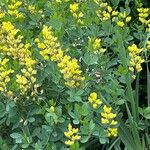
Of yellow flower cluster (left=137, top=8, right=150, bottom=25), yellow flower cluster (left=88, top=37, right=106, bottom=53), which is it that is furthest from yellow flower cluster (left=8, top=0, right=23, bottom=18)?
yellow flower cluster (left=137, top=8, right=150, bottom=25)

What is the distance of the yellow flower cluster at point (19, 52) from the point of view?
211 centimetres

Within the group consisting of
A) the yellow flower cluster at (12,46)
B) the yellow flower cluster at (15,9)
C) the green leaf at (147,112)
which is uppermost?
the yellow flower cluster at (15,9)

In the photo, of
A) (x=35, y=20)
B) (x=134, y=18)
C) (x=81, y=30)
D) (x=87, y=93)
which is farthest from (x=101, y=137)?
(x=134, y=18)

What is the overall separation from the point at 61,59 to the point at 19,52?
237 millimetres

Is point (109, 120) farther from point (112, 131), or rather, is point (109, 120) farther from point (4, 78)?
point (4, 78)

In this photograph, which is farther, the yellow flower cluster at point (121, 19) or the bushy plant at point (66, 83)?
the yellow flower cluster at point (121, 19)

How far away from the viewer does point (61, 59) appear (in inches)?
84.2

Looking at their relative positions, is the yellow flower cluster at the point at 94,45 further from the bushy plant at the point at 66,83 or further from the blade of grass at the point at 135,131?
the blade of grass at the point at 135,131

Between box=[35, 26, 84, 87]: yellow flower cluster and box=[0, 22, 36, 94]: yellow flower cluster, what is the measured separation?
86 millimetres

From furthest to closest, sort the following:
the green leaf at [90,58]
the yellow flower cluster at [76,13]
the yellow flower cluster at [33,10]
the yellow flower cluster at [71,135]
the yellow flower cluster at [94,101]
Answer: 1. the yellow flower cluster at [33,10]
2. the yellow flower cluster at [76,13]
3. the green leaf at [90,58]
4. the yellow flower cluster at [94,101]
5. the yellow flower cluster at [71,135]

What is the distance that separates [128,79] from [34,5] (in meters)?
0.81

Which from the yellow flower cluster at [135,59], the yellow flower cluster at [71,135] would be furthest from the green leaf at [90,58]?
the yellow flower cluster at [71,135]

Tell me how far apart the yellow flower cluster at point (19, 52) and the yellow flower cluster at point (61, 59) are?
0.28ft

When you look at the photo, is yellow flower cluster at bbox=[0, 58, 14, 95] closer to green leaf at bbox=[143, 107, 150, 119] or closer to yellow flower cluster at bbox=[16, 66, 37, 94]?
yellow flower cluster at bbox=[16, 66, 37, 94]
